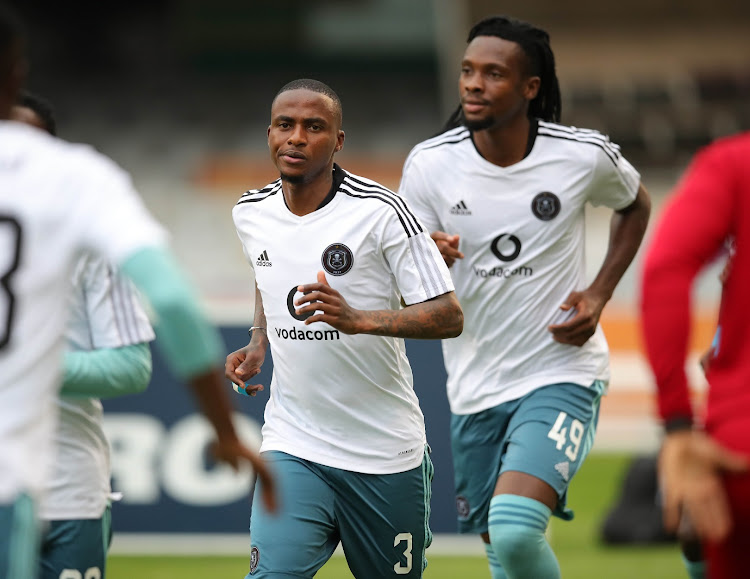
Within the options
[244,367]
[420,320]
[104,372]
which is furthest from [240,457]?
[244,367]

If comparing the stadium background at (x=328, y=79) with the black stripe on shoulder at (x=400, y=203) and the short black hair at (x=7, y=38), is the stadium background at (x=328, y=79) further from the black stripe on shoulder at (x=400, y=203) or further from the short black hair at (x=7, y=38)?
the short black hair at (x=7, y=38)

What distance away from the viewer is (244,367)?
17.0ft

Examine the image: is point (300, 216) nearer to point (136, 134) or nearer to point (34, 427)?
point (34, 427)

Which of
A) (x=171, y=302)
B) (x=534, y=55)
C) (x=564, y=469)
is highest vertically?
(x=534, y=55)

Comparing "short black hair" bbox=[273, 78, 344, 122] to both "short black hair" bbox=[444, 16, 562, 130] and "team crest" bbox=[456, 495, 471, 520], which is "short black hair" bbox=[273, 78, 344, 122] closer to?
"short black hair" bbox=[444, 16, 562, 130]

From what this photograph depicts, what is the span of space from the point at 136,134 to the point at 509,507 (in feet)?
68.1

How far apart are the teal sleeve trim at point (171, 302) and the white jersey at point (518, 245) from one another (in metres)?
3.07

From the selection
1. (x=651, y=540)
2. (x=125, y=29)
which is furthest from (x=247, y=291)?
(x=125, y=29)

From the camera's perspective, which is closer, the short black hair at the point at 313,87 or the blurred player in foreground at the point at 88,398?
the blurred player in foreground at the point at 88,398

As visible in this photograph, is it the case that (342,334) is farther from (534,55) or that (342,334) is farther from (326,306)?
(534,55)

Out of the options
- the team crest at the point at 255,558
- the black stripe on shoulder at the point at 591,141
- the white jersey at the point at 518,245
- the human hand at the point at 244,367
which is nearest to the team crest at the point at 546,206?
the white jersey at the point at 518,245

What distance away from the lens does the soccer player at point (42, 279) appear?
3.02 m

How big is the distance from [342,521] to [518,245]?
164cm

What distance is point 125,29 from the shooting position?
2719cm
